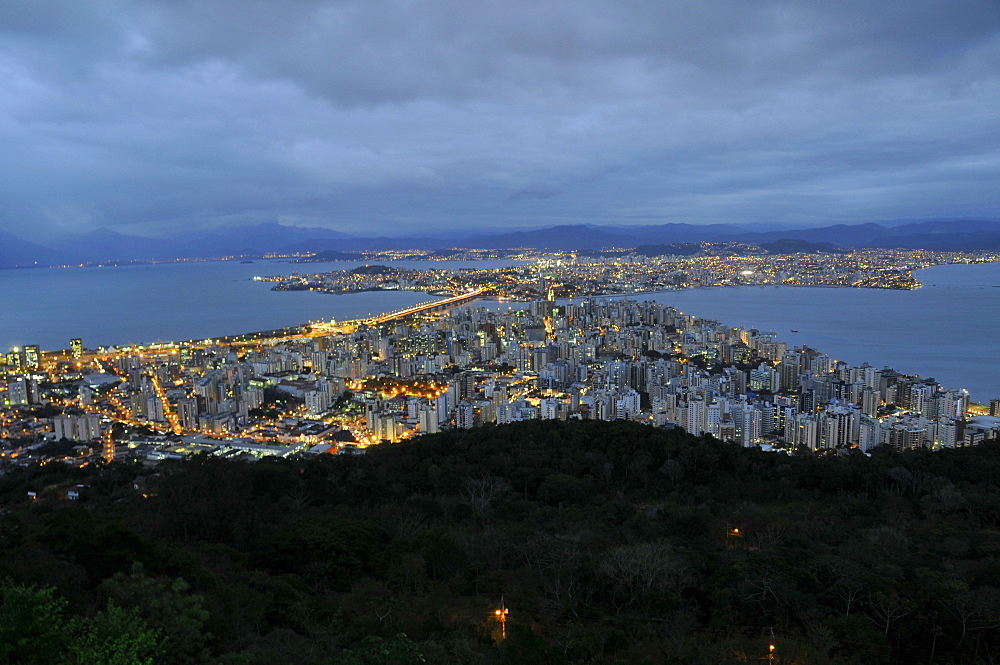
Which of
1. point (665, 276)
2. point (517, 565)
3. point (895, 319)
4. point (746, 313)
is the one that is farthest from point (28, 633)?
point (665, 276)

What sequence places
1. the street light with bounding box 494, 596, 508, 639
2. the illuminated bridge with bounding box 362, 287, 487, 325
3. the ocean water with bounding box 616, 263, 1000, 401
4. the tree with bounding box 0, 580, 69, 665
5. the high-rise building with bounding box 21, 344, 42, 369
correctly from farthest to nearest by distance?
the illuminated bridge with bounding box 362, 287, 487, 325 < the high-rise building with bounding box 21, 344, 42, 369 < the ocean water with bounding box 616, 263, 1000, 401 < the street light with bounding box 494, 596, 508, 639 < the tree with bounding box 0, 580, 69, 665

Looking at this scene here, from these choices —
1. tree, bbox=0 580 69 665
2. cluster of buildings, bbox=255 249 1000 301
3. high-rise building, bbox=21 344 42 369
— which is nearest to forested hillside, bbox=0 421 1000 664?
tree, bbox=0 580 69 665

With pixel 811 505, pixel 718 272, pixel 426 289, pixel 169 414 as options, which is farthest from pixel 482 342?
pixel 718 272

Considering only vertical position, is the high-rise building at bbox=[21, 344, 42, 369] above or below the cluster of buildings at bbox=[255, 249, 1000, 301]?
below

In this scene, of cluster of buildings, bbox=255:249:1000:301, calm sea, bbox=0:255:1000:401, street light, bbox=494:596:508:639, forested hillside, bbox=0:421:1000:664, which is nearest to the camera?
forested hillside, bbox=0:421:1000:664

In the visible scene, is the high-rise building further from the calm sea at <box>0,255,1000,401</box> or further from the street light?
the street light

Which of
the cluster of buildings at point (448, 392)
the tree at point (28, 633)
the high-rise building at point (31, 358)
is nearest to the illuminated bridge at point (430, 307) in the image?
the cluster of buildings at point (448, 392)
